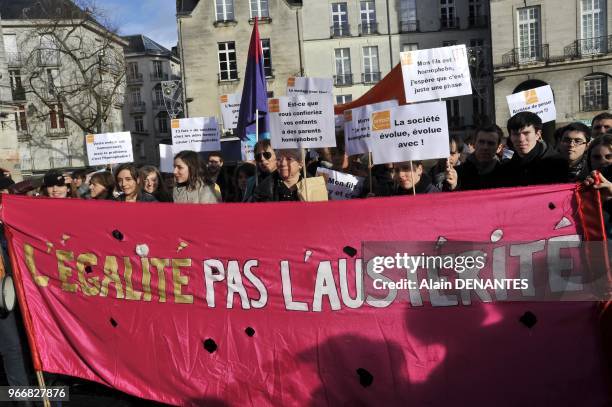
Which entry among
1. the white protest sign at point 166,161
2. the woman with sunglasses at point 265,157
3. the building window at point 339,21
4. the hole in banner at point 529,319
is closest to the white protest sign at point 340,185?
the woman with sunglasses at point 265,157

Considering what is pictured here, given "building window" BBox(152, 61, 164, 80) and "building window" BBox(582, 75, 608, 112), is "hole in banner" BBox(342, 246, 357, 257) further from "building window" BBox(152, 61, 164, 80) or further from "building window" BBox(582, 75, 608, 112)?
"building window" BBox(152, 61, 164, 80)

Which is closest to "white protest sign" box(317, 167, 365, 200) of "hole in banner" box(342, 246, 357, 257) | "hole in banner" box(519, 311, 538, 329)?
"hole in banner" box(342, 246, 357, 257)

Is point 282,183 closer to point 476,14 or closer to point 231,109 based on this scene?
point 231,109

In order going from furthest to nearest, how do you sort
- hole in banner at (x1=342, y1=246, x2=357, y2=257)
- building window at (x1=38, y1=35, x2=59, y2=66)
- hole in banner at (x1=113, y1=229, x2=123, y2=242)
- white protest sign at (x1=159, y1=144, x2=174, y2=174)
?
building window at (x1=38, y1=35, x2=59, y2=66), white protest sign at (x1=159, y1=144, x2=174, y2=174), hole in banner at (x1=113, y1=229, x2=123, y2=242), hole in banner at (x1=342, y1=246, x2=357, y2=257)

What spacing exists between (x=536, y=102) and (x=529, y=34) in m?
30.2

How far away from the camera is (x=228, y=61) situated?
37656mm

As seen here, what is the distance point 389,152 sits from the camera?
4.50 m

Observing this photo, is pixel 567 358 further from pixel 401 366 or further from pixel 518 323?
pixel 401 366

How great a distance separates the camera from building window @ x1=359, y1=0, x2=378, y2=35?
40656mm

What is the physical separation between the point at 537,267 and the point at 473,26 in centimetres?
4237

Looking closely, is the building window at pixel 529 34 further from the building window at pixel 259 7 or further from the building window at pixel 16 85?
the building window at pixel 16 85

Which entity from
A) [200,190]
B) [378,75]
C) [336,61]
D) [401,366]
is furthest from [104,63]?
[401,366]

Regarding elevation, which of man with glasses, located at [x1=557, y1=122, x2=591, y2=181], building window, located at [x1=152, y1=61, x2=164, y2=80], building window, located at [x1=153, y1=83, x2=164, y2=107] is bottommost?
man with glasses, located at [x1=557, y1=122, x2=591, y2=181]

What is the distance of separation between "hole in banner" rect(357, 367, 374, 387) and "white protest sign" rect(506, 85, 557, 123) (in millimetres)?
5421
